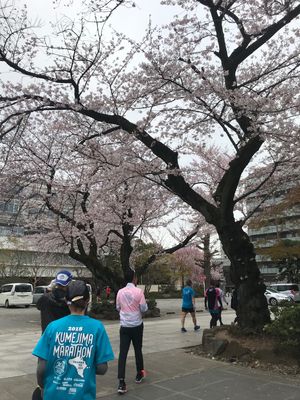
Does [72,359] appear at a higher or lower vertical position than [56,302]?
lower

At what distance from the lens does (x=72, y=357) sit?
108 inches

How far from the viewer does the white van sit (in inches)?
1163

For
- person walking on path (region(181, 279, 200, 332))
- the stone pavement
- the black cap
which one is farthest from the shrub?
the black cap

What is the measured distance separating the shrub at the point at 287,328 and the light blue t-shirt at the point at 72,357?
4.77 meters

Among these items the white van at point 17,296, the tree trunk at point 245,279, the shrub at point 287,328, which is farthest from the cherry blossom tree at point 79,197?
the white van at point 17,296

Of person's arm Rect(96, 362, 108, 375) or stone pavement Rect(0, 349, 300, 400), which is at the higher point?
person's arm Rect(96, 362, 108, 375)

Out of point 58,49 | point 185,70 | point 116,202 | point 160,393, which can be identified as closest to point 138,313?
point 160,393

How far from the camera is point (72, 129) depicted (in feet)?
39.8

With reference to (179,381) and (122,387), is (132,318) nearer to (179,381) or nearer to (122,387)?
(122,387)

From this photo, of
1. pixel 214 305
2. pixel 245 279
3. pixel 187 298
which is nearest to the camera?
pixel 245 279

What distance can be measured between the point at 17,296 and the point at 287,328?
2646 centimetres

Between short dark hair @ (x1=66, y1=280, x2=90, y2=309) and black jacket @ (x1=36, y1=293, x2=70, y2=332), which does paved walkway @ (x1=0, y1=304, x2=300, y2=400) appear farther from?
short dark hair @ (x1=66, y1=280, x2=90, y2=309)

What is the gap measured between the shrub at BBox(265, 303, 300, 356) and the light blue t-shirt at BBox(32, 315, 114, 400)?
15.7 ft

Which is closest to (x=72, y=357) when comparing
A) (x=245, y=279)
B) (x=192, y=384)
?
(x=192, y=384)
